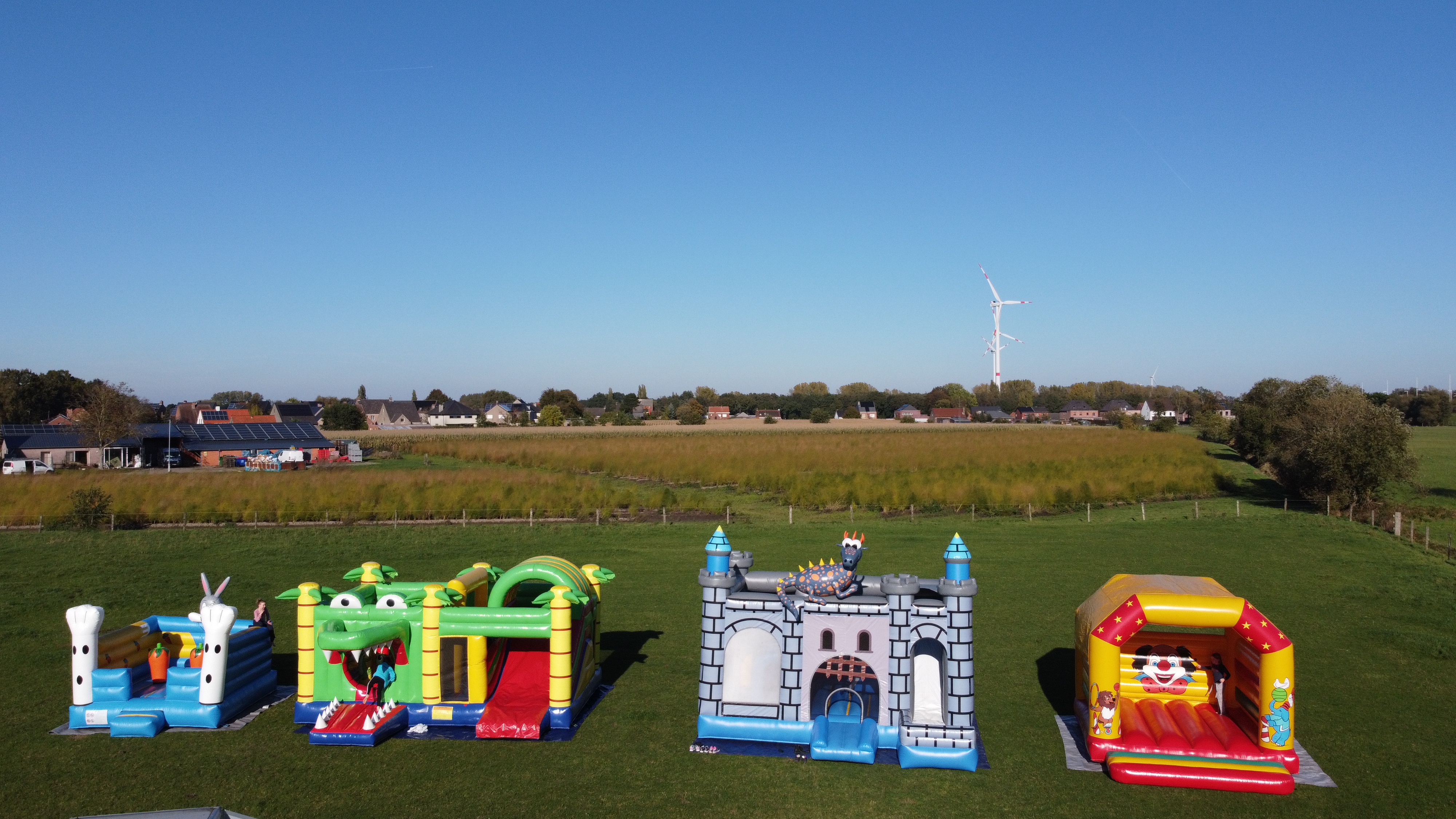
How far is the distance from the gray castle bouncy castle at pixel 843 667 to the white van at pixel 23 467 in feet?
152

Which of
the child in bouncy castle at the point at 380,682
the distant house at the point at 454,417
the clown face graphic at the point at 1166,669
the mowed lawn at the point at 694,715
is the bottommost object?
the mowed lawn at the point at 694,715

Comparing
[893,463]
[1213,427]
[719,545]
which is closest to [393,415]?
[893,463]

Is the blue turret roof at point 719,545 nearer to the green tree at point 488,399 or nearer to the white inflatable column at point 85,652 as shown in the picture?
the white inflatable column at point 85,652

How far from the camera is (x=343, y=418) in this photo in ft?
340

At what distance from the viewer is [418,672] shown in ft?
36.2

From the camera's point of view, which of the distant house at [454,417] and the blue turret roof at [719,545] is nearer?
the blue turret roof at [719,545]

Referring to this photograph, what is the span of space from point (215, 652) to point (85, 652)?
1528 mm

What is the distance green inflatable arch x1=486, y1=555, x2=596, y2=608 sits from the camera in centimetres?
1126

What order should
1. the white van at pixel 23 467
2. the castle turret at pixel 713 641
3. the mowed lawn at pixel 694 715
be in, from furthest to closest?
the white van at pixel 23 467 → the castle turret at pixel 713 641 → the mowed lawn at pixel 694 715

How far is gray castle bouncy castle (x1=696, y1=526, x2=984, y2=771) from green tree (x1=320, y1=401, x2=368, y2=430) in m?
102

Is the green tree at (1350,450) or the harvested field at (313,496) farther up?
the green tree at (1350,450)

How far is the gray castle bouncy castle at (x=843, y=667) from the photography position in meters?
9.94

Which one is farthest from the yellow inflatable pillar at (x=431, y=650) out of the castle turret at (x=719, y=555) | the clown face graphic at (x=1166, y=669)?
the clown face graphic at (x=1166, y=669)

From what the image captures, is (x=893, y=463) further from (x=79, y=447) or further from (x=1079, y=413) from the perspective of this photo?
(x=1079, y=413)
